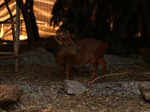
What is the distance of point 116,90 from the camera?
302cm

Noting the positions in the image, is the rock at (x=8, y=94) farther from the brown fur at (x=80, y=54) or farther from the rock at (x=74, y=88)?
the brown fur at (x=80, y=54)

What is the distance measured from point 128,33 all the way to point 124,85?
2544 mm

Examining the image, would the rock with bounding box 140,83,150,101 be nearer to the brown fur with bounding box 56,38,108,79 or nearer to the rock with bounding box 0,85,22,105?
the brown fur with bounding box 56,38,108,79

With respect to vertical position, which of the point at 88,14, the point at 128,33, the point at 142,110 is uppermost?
the point at 88,14

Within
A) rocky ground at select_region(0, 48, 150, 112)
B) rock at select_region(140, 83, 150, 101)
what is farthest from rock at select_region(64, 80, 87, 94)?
rock at select_region(140, 83, 150, 101)

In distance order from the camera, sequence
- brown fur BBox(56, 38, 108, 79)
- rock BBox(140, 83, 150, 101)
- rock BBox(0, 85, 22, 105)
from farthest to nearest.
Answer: brown fur BBox(56, 38, 108, 79) → rock BBox(140, 83, 150, 101) → rock BBox(0, 85, 22, 105)

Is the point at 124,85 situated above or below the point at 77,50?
below

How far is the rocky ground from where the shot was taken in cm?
250

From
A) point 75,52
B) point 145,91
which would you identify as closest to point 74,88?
point 75,52

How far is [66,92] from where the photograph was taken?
2928mm

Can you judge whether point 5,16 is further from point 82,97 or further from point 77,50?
point 82,97

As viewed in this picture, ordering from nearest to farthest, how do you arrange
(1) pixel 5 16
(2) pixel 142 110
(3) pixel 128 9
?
1. (2) pixel 142 110
2. (1) pixel 5 16
3. (3) pixel 128 9

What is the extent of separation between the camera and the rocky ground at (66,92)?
2496 mm

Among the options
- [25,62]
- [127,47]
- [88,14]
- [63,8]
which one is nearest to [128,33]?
[127,47]
